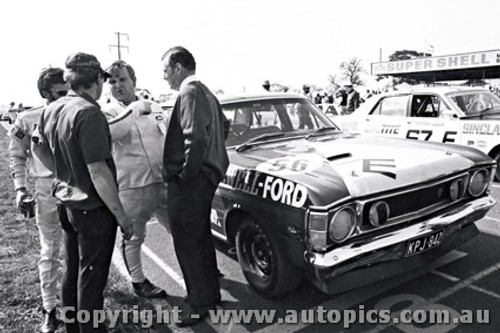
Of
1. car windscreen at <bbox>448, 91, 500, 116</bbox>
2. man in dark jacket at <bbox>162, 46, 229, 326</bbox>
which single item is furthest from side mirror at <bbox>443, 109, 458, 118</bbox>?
man in dark jacket at <bbox>162, 46, 229, 326</bbox>

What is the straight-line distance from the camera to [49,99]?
2885 mm

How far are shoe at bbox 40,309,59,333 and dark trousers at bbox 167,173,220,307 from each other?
95 centimetres

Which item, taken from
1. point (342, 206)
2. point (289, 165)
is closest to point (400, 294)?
point (342, 206)

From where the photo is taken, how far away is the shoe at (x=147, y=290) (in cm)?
332

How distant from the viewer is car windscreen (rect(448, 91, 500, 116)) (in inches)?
262

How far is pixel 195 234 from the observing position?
2.83 m

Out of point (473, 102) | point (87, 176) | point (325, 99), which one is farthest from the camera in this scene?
point (325, 99)

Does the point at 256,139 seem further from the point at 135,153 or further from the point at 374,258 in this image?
the point at 374,258

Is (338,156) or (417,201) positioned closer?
(417,201)

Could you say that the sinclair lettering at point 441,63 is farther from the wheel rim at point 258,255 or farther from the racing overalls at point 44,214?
the racing overalls at point 44,214

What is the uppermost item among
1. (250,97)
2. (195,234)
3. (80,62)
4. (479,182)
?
(80,62)

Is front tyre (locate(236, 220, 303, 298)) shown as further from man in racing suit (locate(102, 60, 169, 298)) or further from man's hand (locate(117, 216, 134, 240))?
man's hand (locate(117, 216, 134, 240))

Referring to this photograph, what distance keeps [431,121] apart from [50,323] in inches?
247

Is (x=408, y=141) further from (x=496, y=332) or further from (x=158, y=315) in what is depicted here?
(x=158, y=315)
